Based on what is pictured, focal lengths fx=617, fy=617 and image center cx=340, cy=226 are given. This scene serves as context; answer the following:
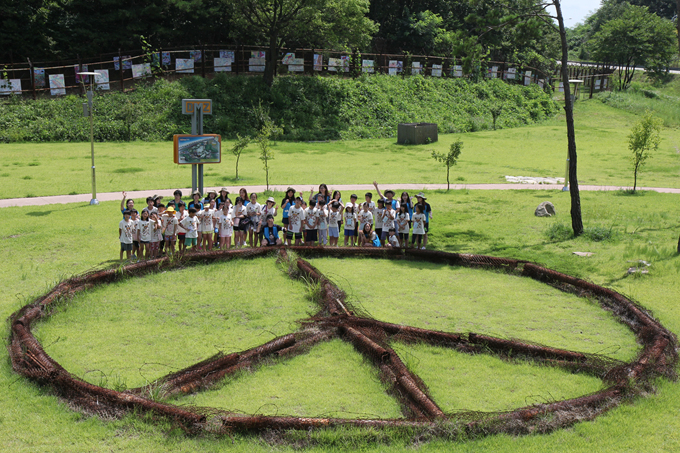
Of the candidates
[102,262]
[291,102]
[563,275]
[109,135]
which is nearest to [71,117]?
[109,135]

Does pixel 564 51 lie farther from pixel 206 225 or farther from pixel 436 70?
pixel 436 70

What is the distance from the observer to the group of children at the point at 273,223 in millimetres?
14891

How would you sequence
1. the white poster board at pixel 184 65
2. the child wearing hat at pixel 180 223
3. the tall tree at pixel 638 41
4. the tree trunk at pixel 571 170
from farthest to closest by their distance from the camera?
the tall tree at pixel 638 41 → the white poster board at pixel 184 65 → the tree trunk at pixel 571 170 → the child wearing hat at pixel 180 223

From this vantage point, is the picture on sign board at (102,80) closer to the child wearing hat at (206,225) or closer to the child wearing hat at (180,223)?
the child wearing hat at (206,225)

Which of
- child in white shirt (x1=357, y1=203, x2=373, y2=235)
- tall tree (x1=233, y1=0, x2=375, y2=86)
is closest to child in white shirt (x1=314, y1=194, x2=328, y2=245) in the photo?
child in white shirt (x1=357, y1=203, x2=373, y2=235)

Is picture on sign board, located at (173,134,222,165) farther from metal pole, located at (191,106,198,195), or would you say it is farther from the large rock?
the large rock

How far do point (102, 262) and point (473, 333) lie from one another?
29.9 feet

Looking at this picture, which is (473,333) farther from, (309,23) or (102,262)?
(309,23)

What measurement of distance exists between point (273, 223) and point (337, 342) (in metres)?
6.00

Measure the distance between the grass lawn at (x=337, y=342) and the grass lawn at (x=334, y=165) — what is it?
659 centimetres

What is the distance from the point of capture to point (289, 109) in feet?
140

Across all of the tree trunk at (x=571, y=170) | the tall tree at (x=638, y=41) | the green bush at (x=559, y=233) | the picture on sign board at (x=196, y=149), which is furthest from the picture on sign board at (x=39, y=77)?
the tall tree at (x=638, y=41)

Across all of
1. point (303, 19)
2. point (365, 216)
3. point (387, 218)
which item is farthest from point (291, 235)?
point (303, 19)

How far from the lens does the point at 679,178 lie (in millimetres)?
30078
